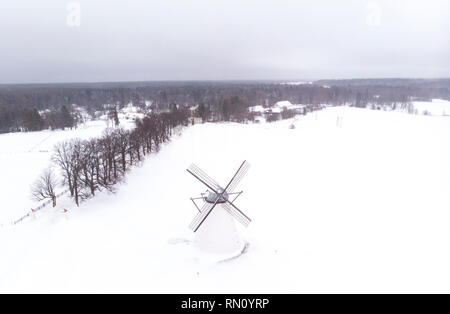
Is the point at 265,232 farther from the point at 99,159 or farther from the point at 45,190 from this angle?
the point at 45,190

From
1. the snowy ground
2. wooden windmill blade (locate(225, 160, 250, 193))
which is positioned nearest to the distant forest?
the snowy ground

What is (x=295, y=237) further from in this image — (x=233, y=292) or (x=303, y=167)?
(x=303, y=167)

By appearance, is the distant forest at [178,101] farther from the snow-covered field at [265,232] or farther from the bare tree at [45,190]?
the bare tree at [45,190]

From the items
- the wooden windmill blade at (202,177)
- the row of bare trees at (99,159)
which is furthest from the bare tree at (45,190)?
the wooden windmill blade at (202,177)

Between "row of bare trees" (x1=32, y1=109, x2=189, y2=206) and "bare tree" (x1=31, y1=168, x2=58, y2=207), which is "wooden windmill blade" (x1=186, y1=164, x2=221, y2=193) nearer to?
"row of bare trees" (x1=32, y1=109, x2=189, y2=206)
